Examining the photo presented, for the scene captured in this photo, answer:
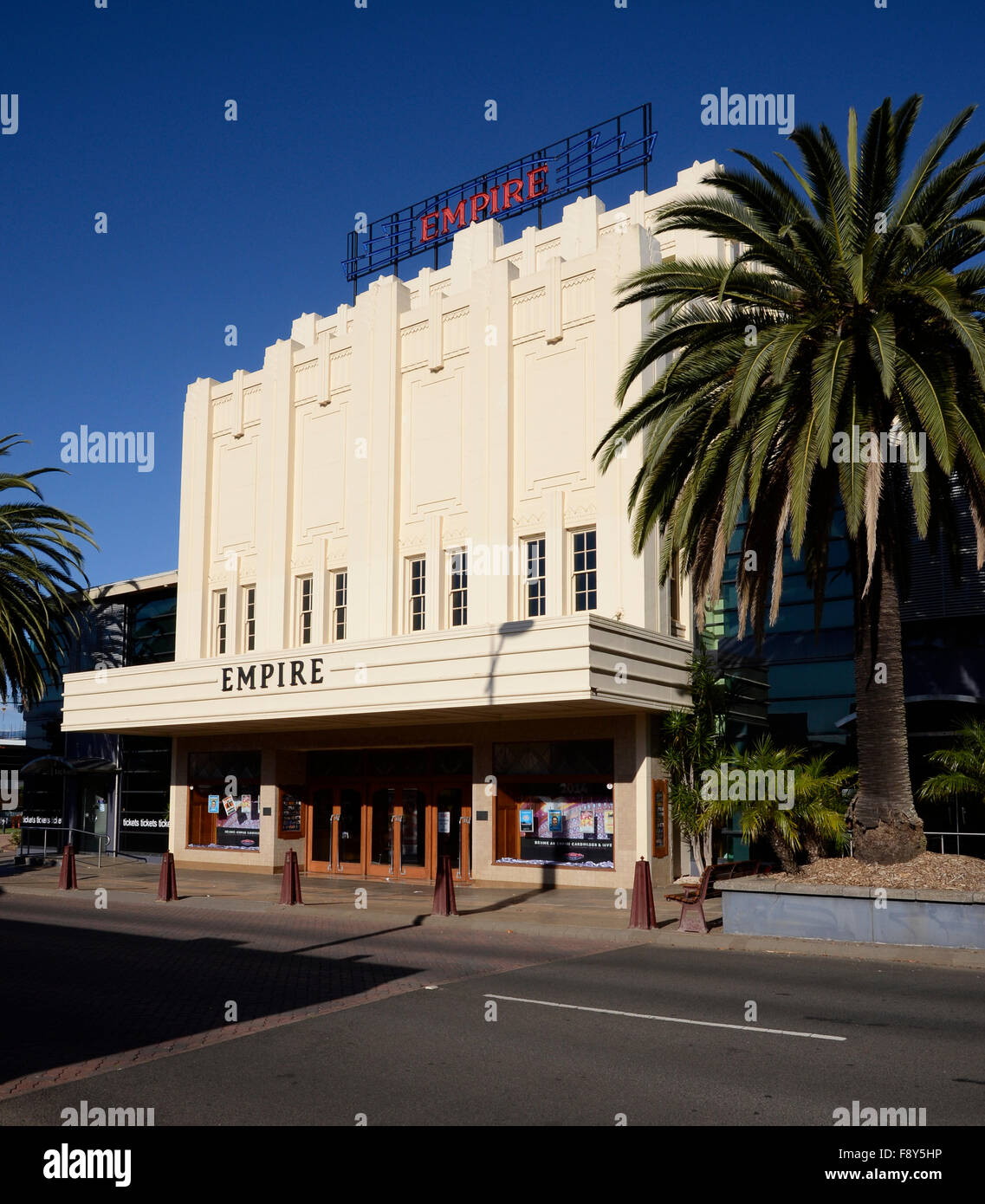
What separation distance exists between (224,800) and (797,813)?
1838 centimetres

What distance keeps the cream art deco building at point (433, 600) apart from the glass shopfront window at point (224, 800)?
8cm

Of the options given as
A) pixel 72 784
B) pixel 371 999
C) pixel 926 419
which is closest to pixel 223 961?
pixel 371 999

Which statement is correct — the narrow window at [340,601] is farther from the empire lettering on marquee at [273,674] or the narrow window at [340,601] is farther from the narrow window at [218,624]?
the narrow window at [218,624]

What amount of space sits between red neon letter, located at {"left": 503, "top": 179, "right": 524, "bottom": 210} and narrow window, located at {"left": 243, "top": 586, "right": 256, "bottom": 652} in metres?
13.7

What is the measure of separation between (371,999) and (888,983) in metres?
6.03

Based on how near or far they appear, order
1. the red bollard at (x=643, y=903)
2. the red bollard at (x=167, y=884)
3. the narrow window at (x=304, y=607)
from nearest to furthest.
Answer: the red bollard at (x=643, y=903) < the red bollard at (x=167, y=884) < the narrow window at (x=304, y=607)

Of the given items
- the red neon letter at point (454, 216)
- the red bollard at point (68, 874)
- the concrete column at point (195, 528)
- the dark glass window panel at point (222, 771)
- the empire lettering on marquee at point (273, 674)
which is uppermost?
the red neon letter at point (454, 216)

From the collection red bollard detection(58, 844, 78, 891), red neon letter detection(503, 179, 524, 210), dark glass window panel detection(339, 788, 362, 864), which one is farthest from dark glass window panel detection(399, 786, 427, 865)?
red neon letter detection(503, 179, 524, 210)

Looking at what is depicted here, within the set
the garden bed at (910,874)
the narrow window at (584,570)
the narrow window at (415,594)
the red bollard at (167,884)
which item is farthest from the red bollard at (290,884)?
the garden bed at (910,874)

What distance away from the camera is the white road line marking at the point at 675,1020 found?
9977mm

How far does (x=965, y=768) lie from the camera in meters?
19.8

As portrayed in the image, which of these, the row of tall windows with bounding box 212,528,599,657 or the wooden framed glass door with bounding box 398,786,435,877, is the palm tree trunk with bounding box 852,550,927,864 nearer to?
the row of tall windows with bounding box 212,528,599,657

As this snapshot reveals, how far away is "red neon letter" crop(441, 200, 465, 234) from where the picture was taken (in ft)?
112

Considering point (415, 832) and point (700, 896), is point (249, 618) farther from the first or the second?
point (700, 896)
